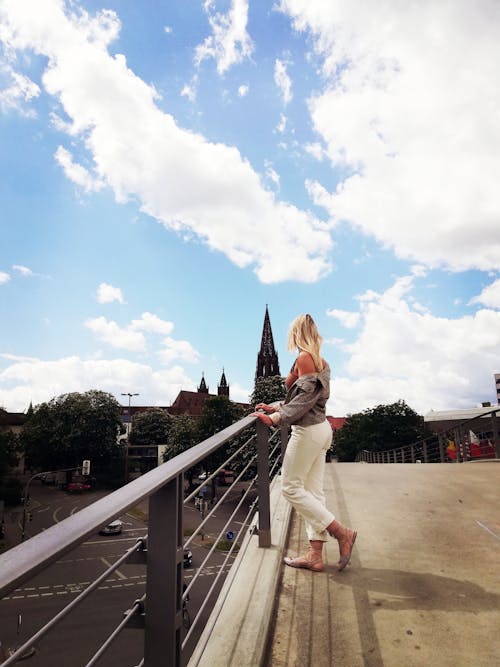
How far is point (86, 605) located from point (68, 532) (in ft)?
81.9

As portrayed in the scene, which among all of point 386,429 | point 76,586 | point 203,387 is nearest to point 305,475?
point 76,586

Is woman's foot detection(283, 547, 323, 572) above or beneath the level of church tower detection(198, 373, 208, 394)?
beneath

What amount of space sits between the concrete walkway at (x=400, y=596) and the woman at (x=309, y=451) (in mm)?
204

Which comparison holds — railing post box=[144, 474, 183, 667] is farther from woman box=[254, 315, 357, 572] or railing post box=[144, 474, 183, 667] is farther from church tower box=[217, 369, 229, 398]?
church tower box=[217, 369, 229, 398]

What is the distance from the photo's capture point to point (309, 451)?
9.73 ft

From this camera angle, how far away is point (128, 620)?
52.5 inches

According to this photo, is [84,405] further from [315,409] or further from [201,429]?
[315,409]

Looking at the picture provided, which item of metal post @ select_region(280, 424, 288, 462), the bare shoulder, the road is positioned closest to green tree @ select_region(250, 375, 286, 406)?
the road

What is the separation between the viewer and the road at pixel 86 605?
50.7ft

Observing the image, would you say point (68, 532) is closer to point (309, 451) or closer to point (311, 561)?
point (309, 451)

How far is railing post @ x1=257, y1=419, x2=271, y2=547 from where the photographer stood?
126 inches

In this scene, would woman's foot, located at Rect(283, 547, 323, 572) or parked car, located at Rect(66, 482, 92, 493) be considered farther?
parked car, located at Rect(66, 482, 92, 493)

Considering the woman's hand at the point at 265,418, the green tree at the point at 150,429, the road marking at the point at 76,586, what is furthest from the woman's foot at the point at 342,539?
the green tree at the point at 150,429

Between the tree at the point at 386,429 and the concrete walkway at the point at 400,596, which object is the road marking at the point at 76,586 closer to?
the concrete walkway at the point at 400,596
